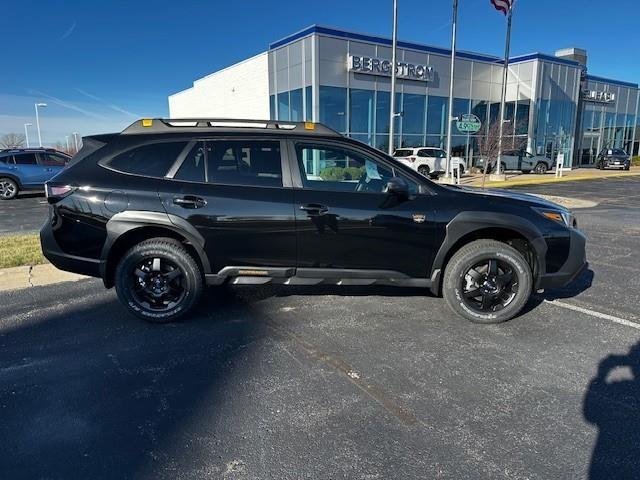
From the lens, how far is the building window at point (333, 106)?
22.5 m

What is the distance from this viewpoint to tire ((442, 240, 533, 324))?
13.5ft

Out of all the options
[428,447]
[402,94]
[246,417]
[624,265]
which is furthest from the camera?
[402,94]

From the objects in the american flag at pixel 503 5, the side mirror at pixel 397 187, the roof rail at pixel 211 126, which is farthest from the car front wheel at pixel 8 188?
the american flag at pixel 503 5

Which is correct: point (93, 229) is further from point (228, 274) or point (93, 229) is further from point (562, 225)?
point (562, 225)

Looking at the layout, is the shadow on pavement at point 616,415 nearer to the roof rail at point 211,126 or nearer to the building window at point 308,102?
the roof rail at point 211,126

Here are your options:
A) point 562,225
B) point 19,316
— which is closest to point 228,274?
point 19,316

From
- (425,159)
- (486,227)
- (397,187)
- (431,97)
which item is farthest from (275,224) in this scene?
(431,97)

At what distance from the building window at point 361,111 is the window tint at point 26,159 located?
14535 millimetres

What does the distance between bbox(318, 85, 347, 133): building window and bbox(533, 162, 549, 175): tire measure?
14753mm

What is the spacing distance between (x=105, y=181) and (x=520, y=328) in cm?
408

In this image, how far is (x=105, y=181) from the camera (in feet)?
13.3

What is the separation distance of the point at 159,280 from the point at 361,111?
851 inches

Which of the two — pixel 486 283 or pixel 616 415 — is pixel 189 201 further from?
pixel 616 415

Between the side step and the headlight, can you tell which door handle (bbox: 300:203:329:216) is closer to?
the side step
